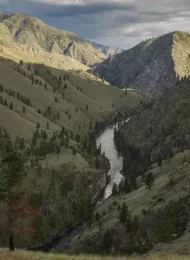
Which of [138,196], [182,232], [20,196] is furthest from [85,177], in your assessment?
[20,196]

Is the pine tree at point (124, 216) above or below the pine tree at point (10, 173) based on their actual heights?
below

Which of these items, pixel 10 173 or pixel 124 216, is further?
pixel 124 216

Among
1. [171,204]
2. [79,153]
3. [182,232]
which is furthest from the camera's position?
[79,153]

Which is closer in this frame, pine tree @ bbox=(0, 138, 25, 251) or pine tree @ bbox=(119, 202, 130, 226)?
pine tree @ bbox=(0, 138, 25, 251)

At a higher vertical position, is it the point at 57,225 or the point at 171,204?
the point at 171,204

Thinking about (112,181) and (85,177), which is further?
(112,181)

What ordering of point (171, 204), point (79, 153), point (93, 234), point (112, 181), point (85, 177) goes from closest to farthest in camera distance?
point (171, 204), point (93, 234), point (85, 177), point (112, 181), point (79, 153)

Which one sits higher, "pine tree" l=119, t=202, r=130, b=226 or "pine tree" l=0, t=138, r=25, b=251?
"pine tree" l=0, t=138, r=25, b=251

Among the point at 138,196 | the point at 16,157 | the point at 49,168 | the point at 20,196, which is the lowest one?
the point at 49,168

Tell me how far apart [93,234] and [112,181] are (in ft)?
237

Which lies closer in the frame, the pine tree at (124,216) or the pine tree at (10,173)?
the pine tree at (10,173)

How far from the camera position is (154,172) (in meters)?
140

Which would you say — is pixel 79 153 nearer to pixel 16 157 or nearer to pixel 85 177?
pixel 85 177

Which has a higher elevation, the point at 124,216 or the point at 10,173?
the point at 10,173
